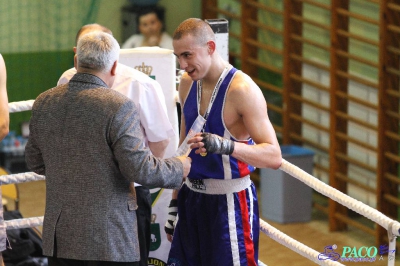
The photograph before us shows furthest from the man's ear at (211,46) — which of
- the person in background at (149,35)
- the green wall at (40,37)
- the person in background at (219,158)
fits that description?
the green wall at (40,37)

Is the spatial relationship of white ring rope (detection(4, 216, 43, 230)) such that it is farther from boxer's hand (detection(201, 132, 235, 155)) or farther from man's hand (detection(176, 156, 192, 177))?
boxer's hand (detection(201, 132, 235, 155))

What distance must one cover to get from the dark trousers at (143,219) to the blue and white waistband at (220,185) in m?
0.24

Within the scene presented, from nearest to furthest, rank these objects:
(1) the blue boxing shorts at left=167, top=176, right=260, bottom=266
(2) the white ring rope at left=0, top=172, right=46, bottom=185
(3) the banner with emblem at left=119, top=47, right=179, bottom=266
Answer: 1. (1) the blue boxing shorts at left=167, top=176, right=260, bottom=266
2. (2) the white ring rope at left=0, top=172, right=46, bottom=185
3. (3) the banner with emblem at left=119, top=47, right=179, bottom=266

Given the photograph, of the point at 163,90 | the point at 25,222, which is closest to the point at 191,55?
the point at 163,90

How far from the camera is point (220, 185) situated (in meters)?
2.85

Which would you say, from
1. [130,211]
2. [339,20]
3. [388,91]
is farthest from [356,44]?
[130,211]

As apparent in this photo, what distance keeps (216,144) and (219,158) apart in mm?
255

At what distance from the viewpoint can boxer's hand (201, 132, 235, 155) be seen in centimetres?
254

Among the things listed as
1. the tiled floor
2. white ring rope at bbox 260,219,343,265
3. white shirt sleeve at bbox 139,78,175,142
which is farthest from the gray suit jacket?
the tiled floor

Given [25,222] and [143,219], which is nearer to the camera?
[143,219]

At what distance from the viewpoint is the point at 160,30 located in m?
8.06

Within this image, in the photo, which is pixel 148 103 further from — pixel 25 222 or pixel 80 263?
pixel 25 222

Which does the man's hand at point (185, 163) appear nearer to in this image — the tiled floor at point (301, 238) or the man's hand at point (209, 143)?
the man's hand at point (209, 143)

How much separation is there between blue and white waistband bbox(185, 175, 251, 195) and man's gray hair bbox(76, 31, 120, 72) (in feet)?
2.19
